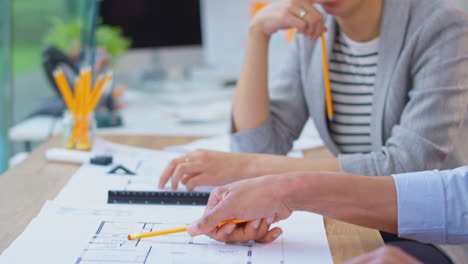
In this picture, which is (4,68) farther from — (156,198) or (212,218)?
(212,218)

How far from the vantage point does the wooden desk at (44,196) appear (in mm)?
870

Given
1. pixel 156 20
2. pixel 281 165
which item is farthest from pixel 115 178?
pixel 156 20

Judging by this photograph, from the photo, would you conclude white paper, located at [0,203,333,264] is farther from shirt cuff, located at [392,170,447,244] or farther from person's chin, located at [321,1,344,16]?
person's chin, located at [321,1,344,16]

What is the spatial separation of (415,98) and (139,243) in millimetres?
637

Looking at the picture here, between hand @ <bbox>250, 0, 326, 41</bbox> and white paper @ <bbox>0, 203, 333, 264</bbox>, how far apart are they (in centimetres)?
49

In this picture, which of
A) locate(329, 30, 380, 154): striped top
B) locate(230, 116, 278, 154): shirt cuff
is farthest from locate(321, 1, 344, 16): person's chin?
locate(230, 116, 278, 154): shirt cuff

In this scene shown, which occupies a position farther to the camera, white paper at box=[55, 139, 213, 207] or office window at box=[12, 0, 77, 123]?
office window at box=[12, 0, 77, 123]

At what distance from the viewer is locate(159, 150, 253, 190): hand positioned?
1097mm

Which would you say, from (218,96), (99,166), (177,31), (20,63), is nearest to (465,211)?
(99,166)

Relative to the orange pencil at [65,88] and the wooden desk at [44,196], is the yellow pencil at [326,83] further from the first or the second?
the orange pencil at [65,88]

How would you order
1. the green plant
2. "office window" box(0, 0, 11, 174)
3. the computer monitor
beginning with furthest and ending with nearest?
the computer monitor, the green plant, "office window" box(0, 0, 11, 174)

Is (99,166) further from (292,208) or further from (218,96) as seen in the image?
(218,96)

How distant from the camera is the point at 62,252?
0.82 m

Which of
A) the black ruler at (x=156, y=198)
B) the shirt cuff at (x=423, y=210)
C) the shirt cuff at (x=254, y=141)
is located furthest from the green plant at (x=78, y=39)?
the shirt cuff at (x=423, y=210)
